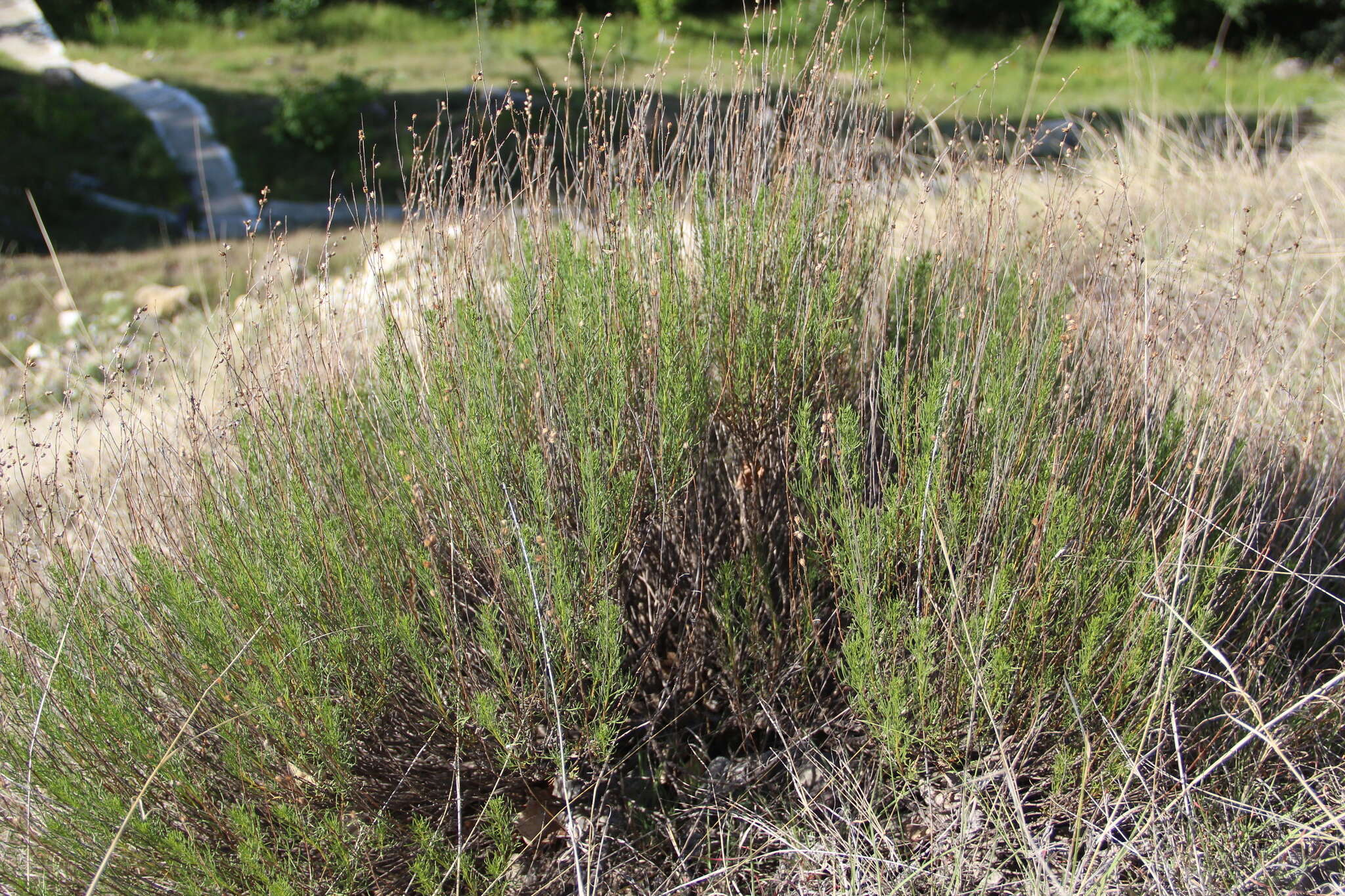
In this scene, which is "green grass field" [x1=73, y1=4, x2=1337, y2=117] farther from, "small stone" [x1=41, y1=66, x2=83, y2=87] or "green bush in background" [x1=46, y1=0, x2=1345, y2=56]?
"small stone" [x1=41, y1=66, x2=83, y2=87]

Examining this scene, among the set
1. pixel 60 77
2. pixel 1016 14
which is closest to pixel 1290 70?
pixel 1016 14

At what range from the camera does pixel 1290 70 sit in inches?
582

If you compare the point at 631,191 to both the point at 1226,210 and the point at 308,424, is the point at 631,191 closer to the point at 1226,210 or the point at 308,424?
the point at 308,424

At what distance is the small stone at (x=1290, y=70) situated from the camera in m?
14.7

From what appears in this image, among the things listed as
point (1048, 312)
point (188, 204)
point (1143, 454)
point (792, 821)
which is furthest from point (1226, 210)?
point (188, 204)

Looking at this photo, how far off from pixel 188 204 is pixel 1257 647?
11382 millimetres

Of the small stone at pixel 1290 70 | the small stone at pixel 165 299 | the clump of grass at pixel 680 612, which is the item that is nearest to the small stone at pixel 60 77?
the small stone at pixel 165 299

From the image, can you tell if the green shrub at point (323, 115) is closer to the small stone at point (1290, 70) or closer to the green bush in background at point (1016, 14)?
the green bush in background at point (1016, 14)

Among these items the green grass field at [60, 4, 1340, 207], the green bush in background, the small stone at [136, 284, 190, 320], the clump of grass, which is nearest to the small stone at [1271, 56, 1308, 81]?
the green grass field at [60, 4, 1340, 207]

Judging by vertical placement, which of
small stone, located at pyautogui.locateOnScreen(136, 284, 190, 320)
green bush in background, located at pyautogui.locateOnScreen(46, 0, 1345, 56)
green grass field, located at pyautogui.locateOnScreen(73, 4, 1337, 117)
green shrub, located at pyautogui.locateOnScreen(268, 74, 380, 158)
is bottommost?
small stone, located at pyautogui.locateOnScreen(136, 284, 190, 320)

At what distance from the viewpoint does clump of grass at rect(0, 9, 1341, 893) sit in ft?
6.47

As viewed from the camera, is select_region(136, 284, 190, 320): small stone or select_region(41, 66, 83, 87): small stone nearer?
select_region(136, 284, 190, 320): small stone

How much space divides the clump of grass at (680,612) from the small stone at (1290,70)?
15.5 metres

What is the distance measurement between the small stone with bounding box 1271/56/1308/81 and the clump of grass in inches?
611
